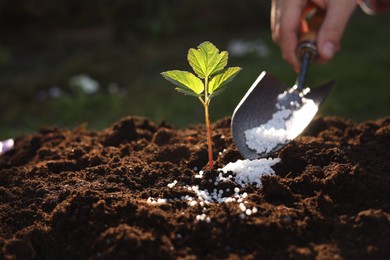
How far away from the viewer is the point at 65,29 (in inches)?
224

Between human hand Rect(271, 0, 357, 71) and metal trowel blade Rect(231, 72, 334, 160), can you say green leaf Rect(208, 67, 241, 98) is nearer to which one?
metal trowel blade Rect(231, 72, 334, 160)

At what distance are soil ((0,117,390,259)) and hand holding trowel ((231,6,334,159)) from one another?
0.05 metres

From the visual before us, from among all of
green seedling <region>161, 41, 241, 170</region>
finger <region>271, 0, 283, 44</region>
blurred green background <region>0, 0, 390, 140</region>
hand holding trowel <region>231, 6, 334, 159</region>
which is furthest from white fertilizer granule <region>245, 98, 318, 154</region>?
blurred green background <region>0, 0, 390, 140</region>

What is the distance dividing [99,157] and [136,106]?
1910 millimetres

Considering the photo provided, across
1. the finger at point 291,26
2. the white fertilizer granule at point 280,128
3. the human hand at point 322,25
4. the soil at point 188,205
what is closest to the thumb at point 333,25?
the human hand at point 322,25

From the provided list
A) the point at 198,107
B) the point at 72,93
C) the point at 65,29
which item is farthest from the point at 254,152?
the point at 65,29

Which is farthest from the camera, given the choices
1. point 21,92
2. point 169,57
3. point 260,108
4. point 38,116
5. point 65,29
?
point 65,29

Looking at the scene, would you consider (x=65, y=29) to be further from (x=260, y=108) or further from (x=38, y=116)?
(x=260, y=108)

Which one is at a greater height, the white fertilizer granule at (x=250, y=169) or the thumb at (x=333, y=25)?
the thumb at (x=333, y=25)

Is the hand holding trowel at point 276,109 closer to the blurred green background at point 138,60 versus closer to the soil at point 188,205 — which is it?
the soil at point 188,205

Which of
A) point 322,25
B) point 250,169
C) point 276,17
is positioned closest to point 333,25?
point 322,25

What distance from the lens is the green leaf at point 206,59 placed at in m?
1.73

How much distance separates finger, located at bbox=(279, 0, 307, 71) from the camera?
2303mm

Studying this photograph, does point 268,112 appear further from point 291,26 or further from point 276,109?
point 291,26
